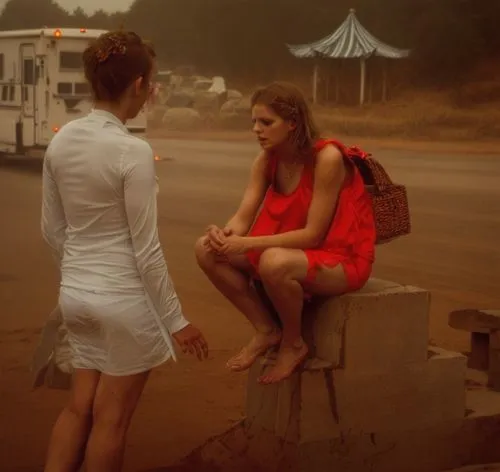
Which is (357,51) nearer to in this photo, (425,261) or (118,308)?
(425,261)

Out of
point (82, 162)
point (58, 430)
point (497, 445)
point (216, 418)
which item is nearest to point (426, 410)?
point (497, 445)

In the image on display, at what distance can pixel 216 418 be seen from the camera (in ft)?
16.9

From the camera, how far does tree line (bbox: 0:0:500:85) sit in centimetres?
557

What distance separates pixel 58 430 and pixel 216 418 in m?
2.07

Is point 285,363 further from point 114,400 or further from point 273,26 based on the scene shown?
point 273,26

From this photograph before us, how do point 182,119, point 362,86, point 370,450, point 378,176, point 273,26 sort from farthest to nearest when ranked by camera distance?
1. point 362,86
2. point 273,26
3. point 182,119
4. point 370,450
5. point 378,176

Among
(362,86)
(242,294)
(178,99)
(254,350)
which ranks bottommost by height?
(254,350)

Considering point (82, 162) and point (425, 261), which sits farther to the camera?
point (425, 261)

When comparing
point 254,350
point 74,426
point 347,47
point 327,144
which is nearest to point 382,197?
point 327,144

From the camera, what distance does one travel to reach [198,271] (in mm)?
6023

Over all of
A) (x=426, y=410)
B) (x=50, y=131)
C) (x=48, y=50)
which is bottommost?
(x=426, y=410)

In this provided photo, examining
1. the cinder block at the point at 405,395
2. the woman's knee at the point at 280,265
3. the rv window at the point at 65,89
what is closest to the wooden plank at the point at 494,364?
the cinder block at the point at 405,395

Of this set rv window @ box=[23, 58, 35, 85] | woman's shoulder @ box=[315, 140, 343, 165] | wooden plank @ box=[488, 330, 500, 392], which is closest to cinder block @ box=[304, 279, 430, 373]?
woman's shoulder @ box=[315, 140, 343, 165]

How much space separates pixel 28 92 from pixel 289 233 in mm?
2322
